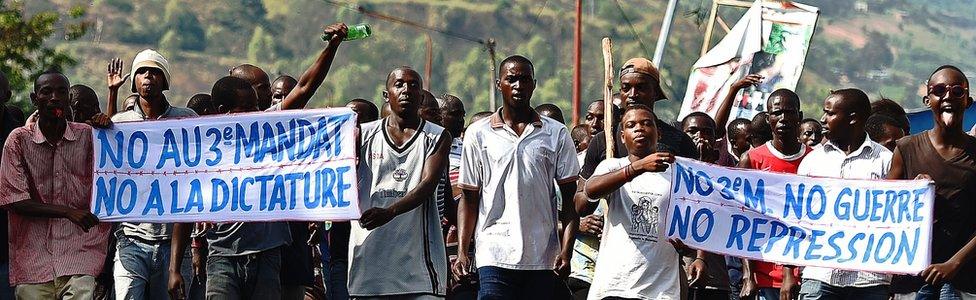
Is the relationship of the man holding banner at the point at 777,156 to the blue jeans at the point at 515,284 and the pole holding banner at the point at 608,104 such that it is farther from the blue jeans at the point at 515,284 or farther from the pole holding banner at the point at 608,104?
the blue jeans at the point at 515,284

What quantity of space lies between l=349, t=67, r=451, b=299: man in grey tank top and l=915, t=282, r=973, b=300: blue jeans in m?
2.59

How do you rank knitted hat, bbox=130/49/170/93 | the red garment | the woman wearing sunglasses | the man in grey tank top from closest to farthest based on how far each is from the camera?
1. the woman wearing sunglasses
2. the man in grey tank top
3. knitted hat, bbox=130/49/170/93
4. the red garment

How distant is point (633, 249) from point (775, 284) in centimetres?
219

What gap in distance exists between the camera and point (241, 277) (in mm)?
9883

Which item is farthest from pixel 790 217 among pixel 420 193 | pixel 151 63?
pixel 151 63

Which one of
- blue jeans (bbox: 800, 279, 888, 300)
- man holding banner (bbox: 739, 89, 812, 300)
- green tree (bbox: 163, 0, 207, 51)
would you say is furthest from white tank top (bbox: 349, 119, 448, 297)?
green tree (bbox: 163, 0, 207, 51)

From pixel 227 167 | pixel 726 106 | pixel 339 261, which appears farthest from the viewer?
pixel 726 106

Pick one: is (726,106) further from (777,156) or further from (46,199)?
(46,199)

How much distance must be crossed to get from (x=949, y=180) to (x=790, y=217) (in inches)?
35.8

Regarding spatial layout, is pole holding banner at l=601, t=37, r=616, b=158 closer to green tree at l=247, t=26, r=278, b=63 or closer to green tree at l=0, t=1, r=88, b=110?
green tree at l=0, t=1, r=88, b=110

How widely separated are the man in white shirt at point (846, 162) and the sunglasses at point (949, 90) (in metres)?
0.79

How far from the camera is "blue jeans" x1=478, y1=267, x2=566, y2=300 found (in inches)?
379

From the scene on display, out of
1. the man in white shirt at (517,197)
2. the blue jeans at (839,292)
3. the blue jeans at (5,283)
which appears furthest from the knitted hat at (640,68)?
the blue jeans at (5,283)

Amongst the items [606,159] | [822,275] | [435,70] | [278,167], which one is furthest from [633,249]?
[435,70]
